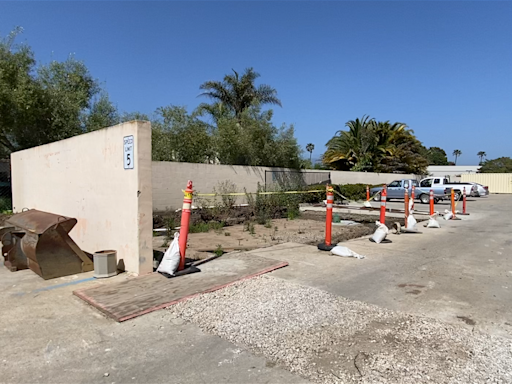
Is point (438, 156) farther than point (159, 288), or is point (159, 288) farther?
point (438, 156)

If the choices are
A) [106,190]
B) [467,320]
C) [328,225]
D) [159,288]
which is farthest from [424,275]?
[106,190]

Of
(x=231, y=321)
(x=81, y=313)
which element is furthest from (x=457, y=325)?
(x=81, y=313)

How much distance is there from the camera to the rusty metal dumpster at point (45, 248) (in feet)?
19.0

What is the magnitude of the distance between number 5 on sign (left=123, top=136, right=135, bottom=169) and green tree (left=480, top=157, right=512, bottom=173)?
7127 centimetres

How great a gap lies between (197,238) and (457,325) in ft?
22.8

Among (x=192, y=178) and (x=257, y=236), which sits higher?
(x=192, y=178)

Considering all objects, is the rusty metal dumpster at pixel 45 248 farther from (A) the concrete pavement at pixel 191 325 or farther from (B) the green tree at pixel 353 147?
(B) the green tree at pixel 353 147

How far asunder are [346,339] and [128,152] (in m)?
4.14

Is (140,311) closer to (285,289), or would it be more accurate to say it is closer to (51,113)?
(285,289)

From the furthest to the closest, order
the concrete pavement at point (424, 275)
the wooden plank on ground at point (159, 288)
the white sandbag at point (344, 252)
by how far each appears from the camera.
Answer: the white sandbag at point (344, 252)
the concrete pavement at point (424, 275)
the wooden plank on ground at point (159, 288)

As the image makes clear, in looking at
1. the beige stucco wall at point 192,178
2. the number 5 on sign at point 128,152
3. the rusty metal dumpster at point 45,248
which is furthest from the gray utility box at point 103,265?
the beige stucco wall at point 192,178

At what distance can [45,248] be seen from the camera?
586 cm

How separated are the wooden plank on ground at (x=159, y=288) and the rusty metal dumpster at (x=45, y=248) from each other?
1.05 metres

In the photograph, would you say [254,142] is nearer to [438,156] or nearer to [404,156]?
[404,156]
